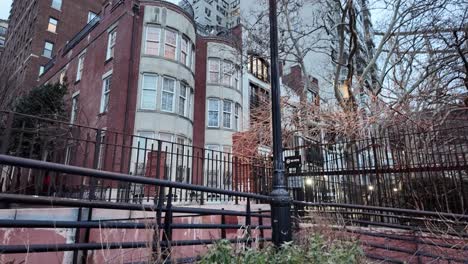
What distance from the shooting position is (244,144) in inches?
661

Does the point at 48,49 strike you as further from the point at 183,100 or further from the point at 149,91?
the point at 183,100

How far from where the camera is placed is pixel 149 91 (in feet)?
54.4

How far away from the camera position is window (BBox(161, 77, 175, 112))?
16.8 m

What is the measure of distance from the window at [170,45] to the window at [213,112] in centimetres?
422

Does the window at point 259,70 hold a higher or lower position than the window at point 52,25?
lower

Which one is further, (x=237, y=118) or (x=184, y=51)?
(x=237, y=118)

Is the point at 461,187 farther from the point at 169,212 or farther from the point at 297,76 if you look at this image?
the point at 297,76

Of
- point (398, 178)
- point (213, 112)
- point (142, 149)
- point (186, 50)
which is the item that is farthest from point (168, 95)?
point (398, 178)

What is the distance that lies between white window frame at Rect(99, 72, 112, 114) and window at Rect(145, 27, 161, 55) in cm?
269

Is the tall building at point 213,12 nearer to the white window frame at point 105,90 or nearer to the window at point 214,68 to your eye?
the window at point 214,68

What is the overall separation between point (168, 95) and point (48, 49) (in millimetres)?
24732

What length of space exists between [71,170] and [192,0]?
207 ft

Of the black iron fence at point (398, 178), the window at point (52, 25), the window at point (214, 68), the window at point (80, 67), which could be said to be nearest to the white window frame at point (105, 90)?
the window at point (80, 67)

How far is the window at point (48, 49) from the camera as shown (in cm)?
3295
